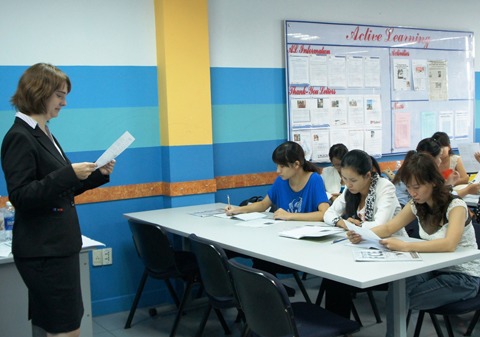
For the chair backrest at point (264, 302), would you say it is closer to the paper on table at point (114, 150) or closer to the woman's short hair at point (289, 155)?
the paper on table at point (114, 150)

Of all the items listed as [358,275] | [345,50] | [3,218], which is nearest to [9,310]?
[3,218]

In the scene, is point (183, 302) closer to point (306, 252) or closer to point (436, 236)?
point (306, 252)

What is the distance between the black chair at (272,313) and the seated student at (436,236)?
0.40 meters

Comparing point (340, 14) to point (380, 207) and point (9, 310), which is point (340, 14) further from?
point (9, 310)

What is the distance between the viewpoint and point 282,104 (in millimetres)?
5074

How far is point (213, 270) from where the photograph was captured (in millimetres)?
2947

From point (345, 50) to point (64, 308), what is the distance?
3832 millimetres

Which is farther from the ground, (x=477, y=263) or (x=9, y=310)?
(x=477, y=263)

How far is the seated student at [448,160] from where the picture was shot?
17.2ft

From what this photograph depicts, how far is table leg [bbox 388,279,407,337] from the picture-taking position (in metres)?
2.45

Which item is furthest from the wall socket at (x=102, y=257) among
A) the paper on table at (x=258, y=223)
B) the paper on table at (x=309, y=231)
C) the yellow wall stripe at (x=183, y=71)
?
the paper on table at (x=309, y=231)

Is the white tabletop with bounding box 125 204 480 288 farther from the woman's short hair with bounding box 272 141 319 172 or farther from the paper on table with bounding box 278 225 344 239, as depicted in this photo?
the woman's short hair with bounding box 272 141 319 172

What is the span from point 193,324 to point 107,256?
87 cm

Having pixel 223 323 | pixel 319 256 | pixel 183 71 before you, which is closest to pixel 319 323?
pixel 319 256
